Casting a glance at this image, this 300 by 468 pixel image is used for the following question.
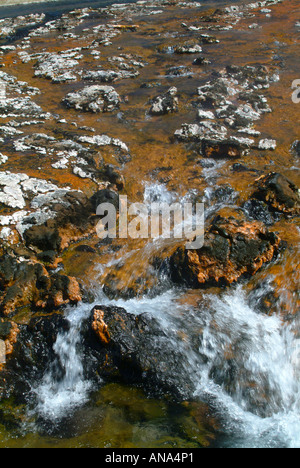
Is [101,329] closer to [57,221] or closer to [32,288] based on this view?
[32,288]

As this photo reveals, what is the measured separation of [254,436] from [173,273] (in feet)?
12.0

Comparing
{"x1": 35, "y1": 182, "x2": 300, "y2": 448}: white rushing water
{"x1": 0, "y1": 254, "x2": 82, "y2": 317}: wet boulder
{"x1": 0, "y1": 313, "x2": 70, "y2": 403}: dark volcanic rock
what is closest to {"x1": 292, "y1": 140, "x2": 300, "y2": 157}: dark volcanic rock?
{"x1": 35, "y1": 182, "x2": 300, "y2": 448}: white rushing water

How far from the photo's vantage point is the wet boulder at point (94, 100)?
14250mm

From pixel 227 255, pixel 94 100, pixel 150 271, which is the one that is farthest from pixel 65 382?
pixel 94 100

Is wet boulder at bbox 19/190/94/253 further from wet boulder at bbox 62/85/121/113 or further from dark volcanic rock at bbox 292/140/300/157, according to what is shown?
dark volcanic rock at bbox 292/140/300/157

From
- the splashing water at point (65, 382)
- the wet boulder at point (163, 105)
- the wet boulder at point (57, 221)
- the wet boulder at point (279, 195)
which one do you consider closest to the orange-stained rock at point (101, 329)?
the splashing water at point (65, 382)

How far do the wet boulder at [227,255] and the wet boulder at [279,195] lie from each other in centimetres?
147

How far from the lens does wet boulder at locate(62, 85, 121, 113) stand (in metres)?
14.2

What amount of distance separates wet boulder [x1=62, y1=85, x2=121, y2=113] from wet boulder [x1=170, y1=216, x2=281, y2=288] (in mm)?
8570

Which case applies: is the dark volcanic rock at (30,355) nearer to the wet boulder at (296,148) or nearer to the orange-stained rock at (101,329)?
the orange-stained rock at (101,329)

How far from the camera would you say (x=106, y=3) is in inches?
1286

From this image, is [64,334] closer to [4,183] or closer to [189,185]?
[4,183]

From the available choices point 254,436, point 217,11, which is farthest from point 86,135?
point 217,11

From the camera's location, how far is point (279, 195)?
9.27 m
